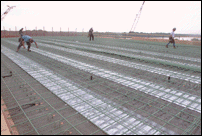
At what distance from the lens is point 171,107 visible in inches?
114

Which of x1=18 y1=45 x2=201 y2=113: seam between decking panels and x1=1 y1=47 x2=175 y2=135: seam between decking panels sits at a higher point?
x1=18 y1=45 x2=201 y2=113: seam between decking panels

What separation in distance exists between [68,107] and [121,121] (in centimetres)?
104

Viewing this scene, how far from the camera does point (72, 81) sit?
13.8 ft

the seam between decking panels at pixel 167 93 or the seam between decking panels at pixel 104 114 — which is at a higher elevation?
the seam between decking panels at pixel 167 93

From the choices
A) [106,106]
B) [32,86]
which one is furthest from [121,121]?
[32,86]

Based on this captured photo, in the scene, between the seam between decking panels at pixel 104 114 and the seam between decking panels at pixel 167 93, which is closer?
the seam between decking panels at pixel 104 114

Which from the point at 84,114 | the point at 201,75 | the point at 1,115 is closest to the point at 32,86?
the point at 1,115

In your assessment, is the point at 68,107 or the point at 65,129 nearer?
the point at 65,129

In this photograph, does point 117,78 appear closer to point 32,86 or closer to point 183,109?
point 183,109

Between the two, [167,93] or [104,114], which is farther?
[167,93]

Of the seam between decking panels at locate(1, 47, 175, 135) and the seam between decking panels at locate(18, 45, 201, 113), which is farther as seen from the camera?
the seam between decking panels at locate(18, 45, 201, 113)

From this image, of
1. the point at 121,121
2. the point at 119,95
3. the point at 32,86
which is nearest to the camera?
the point at 121,121

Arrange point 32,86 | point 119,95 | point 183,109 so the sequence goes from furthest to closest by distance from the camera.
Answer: point 32,86 < point 119,95 < point 183,109

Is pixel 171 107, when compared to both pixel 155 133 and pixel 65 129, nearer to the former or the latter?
pixel 155 133
